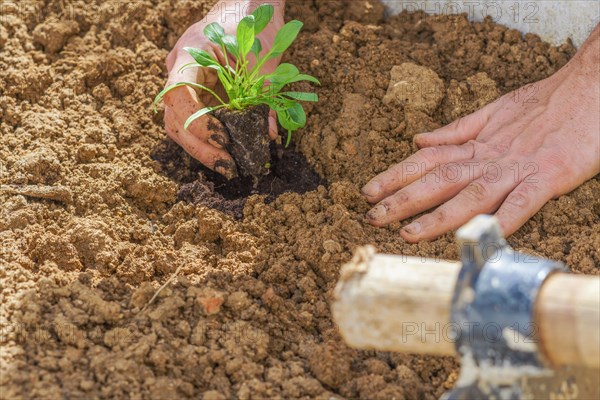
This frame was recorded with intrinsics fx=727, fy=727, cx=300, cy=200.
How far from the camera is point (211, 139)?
2.49m

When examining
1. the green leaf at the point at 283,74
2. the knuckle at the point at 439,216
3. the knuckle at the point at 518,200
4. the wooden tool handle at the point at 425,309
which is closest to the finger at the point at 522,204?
the knuckle at the point at 518,200

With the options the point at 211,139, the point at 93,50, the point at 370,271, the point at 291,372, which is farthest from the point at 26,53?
the point at 370,271

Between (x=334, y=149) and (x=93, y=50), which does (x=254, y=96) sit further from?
(x=93, y=50)

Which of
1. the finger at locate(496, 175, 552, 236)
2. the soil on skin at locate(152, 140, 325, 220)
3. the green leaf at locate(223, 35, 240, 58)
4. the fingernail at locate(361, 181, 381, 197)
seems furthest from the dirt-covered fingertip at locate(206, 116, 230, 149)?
the finger at locate(496, 175, 552, 236)

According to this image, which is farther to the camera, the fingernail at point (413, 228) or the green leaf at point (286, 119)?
the green leaf at point (286, 119)

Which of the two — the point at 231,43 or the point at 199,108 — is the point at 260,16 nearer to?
the point at 231,43

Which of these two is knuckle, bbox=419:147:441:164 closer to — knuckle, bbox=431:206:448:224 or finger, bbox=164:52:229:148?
knuckle, bbox=431:206:448:224

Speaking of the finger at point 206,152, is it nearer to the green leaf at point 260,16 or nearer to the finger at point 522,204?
the green leaf at point 260,16

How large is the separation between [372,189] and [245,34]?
2.16 feet

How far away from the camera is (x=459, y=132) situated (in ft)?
8.59

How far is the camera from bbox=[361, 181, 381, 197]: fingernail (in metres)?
2.44

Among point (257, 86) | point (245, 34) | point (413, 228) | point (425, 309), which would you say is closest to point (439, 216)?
point (413, 228)

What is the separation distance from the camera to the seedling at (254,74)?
2.34 metres

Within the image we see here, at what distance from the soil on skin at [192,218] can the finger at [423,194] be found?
0.17 ft
